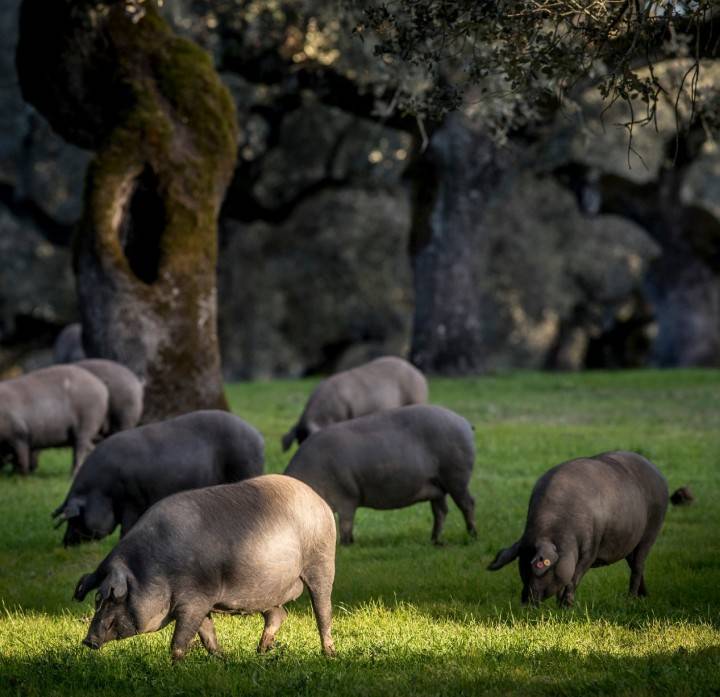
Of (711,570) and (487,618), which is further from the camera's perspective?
(711,570)

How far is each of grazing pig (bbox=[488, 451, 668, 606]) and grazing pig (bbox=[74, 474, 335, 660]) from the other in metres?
→ 1.64

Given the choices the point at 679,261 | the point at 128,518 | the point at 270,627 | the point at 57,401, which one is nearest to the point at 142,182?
the point at 57,401

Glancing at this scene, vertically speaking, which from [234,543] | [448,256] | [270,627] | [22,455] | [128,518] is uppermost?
[448,256]

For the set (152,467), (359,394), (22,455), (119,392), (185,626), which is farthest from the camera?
(359,394)

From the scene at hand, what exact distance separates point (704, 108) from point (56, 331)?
30.5m

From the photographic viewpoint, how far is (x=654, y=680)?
7.17 meters

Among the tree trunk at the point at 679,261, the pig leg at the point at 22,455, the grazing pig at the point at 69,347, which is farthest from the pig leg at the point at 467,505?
the tree trunk at the point at 679,261

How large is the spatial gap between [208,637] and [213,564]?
75cm

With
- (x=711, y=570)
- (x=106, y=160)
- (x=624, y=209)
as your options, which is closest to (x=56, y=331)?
(x=624, y=209)

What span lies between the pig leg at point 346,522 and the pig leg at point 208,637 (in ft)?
11.6

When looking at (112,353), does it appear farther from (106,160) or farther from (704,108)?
(704,108)

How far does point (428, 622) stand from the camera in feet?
29.4

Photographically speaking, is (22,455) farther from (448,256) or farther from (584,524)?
(448,256)

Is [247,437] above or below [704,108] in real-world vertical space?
below
